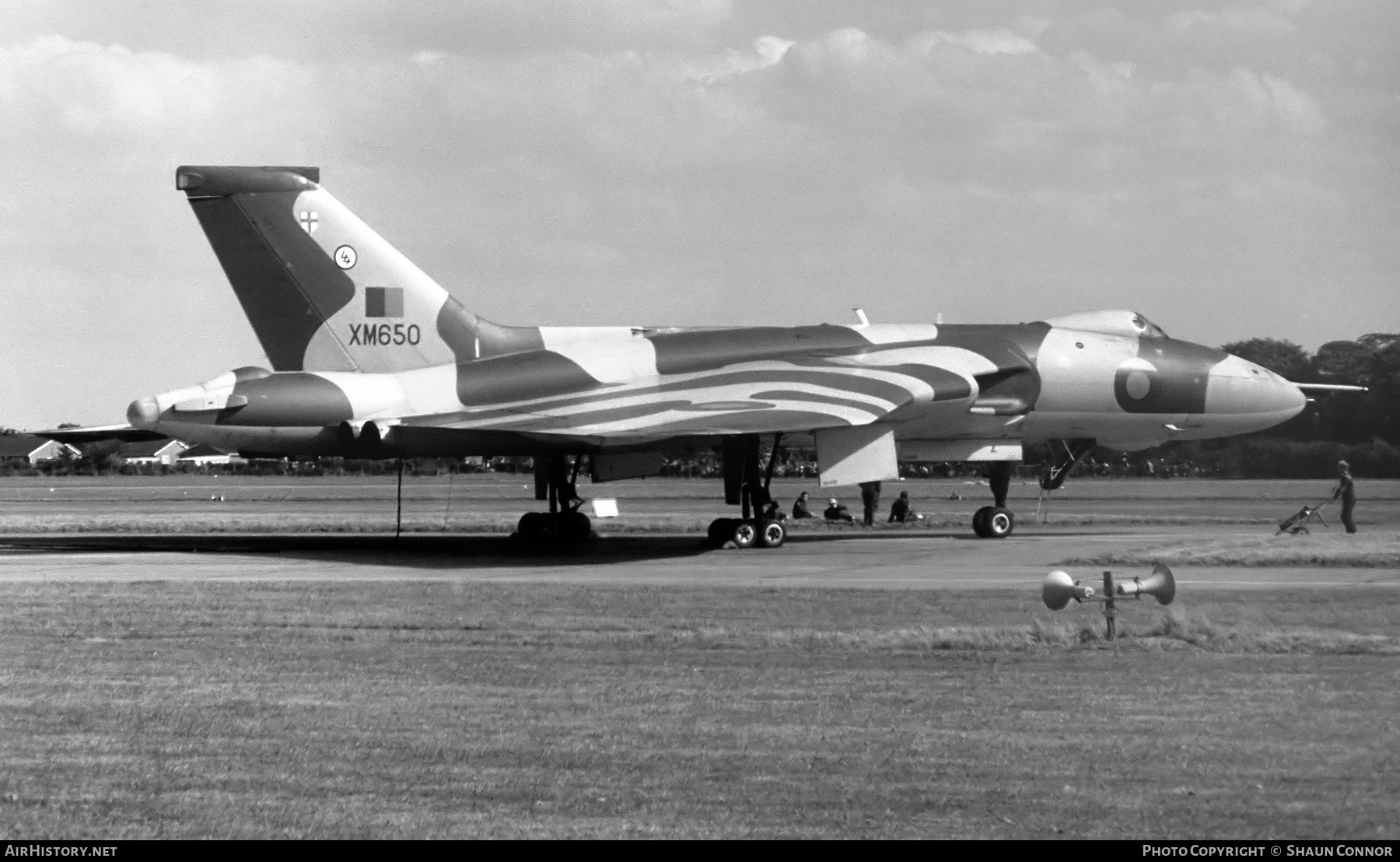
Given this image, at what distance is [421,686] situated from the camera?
10.1 metres

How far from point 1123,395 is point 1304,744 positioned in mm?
20218

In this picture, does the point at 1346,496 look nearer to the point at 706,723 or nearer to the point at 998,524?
the point at 998,524

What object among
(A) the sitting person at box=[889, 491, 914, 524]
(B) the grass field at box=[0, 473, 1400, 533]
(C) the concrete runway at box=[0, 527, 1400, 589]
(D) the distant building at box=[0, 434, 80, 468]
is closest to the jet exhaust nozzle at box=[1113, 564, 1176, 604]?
(C) the concrete runway at box=[0, 527, 1400, 589]

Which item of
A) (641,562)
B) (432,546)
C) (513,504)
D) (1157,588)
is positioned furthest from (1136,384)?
(513,504)

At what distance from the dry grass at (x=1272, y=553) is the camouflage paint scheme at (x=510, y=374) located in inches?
185

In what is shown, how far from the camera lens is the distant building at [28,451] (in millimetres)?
106925

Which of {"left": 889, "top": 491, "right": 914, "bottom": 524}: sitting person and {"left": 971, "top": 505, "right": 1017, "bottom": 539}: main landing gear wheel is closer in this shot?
{"left": 971, "top": 505, "right": 1017, "bottom": 539}: main landing gear wheel

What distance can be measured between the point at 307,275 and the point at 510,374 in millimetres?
3414

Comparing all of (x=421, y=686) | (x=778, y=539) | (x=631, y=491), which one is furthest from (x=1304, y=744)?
(x=631, y=491)

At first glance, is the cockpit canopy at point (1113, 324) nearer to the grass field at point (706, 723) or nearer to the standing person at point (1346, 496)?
the standing person at point (1346, 496)

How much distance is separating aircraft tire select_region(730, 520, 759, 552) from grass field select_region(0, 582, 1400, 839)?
32.4 feet

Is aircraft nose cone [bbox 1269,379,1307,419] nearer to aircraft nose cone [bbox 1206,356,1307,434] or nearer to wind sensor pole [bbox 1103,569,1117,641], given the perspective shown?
aircraft nose cone [bbox 1206,356,1307,434]

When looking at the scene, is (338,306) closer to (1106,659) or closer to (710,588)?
(710,588)

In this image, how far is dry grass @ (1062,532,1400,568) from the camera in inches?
769
